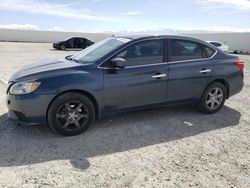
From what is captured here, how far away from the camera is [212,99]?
5715mm

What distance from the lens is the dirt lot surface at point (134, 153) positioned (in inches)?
131

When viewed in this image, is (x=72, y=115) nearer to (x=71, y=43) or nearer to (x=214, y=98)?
(x=214, y=98)

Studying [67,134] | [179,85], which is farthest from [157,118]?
[67,134]

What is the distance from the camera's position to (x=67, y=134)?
4.44m

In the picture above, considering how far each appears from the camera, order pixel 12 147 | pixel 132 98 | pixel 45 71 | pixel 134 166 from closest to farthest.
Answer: pixel 134 166 → pixel 12 147 → pixel 45 71 → pixel 132 98

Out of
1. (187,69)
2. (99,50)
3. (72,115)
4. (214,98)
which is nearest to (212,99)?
(214,98)

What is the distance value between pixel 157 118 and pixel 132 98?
0.85 meters

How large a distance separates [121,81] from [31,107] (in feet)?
4.85

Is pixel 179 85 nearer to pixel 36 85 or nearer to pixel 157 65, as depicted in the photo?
pixel 157 65

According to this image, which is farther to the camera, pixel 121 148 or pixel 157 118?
pixel 157 118

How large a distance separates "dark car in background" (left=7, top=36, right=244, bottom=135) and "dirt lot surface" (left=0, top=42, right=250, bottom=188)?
0.34 m

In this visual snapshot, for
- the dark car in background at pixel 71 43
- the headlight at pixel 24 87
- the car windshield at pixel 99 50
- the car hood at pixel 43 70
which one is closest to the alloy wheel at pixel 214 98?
the car windshield at pixel 99 50

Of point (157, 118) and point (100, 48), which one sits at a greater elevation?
point (100, 48)

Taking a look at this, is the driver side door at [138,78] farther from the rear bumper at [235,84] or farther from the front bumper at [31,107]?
the rear bumper at [235,84]
